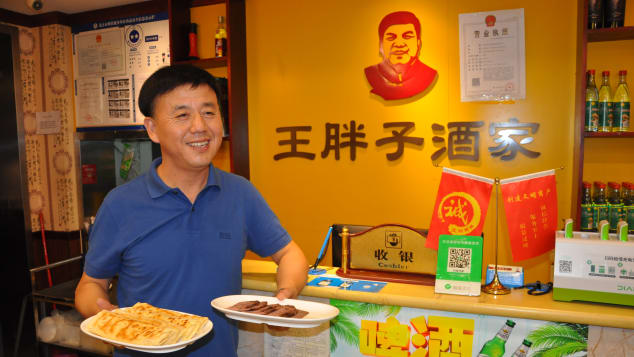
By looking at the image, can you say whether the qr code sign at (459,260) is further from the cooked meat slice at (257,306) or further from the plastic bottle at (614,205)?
the plastic bottle at (614,205)

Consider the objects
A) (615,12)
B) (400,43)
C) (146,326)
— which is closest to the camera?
(146,326)

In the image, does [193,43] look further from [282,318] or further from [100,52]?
[282,318]

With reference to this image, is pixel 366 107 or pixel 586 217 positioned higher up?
pixel 366 107

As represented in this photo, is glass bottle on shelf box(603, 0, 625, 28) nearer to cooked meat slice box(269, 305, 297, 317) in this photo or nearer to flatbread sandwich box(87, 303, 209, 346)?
cooked meat slice box(269, 305, 297, 317)

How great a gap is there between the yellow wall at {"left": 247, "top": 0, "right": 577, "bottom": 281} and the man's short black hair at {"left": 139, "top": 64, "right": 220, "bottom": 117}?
206cm

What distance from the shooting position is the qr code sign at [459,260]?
1661 mm

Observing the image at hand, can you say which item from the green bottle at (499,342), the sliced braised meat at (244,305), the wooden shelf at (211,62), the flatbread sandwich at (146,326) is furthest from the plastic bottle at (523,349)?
the wooden shelf at (211,62)

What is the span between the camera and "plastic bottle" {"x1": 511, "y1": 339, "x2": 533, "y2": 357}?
1.52 metres

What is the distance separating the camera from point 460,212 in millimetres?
1725

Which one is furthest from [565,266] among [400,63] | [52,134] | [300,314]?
[52,134]

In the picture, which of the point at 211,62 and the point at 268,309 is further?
the point at 211,62

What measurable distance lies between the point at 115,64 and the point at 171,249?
3.29m

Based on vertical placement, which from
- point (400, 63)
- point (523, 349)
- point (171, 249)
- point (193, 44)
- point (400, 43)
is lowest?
point (523, 349)

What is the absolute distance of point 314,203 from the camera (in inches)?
143
